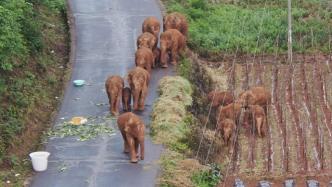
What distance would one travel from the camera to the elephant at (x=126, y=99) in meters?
20.0

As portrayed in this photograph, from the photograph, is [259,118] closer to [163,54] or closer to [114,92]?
[114,92]

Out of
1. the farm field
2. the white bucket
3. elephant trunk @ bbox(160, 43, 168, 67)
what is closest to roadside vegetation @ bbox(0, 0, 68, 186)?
the white bucket

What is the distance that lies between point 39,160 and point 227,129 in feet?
17.0

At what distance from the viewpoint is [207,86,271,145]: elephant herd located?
65.7 ft

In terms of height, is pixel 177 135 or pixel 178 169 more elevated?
pixel 177 135

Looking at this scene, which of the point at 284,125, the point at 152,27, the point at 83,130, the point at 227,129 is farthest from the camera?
the point at 152,27

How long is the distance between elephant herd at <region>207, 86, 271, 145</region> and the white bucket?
4.94m

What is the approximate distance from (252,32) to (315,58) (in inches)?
104

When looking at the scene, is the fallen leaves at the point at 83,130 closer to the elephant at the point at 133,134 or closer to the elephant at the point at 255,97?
the elephant at the point at 133,134

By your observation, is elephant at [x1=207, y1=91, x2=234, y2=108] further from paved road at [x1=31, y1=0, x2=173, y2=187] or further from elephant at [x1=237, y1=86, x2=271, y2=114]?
paved road at [x1=31, y1=0, x2=173, y2=187]

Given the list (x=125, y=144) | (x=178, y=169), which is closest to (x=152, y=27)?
(x=125, y=144)

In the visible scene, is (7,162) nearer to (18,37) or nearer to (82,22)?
(18,37)

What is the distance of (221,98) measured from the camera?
21.4 metres

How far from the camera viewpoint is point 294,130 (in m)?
20.7
